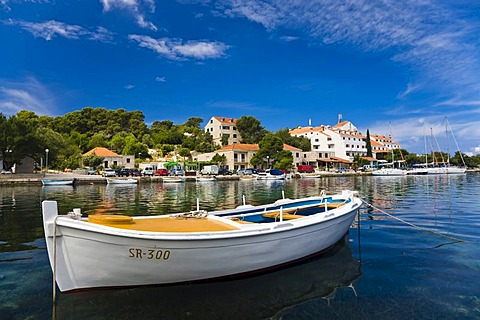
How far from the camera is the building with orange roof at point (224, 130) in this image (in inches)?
3137

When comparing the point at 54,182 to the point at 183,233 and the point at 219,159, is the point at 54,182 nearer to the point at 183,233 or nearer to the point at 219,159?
the point at 219,159

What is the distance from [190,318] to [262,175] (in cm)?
4931

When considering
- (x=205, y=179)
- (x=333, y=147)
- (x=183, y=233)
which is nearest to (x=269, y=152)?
(x=205, y=179)

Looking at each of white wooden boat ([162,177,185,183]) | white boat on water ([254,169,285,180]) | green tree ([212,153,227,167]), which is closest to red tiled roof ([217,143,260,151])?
green tree ([212,153,227,167])

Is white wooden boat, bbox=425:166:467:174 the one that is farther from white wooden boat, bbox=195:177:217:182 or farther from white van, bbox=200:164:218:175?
white wooden boat, bbox=195:177:217:182

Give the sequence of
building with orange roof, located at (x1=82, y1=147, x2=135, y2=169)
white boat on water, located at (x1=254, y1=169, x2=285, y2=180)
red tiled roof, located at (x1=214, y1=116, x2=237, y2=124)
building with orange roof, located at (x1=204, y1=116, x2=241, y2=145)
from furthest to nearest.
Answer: red tiled roof, located at (x1=214, y1=116, x2=237, y2=124), building with orange roof, located at (x1=204, y1=116, x2=241, y2=145), building with orange roof, located at (x1=82, y1=147, x2=135, y2=169), white boat on water, located at (x1=254, y1=169, x2=285, y2=180)

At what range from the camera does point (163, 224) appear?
6520 mm

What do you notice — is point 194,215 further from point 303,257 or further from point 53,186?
point 53,186

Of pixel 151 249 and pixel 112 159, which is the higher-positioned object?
pixel 112 159

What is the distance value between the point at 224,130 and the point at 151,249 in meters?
75.1

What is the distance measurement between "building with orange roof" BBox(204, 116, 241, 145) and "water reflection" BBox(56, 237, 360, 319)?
72.3 m

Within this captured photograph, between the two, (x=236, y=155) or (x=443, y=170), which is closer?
(x=236, y=155)

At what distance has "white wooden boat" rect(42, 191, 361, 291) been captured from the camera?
16.8ft

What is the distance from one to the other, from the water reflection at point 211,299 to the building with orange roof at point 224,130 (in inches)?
2848
